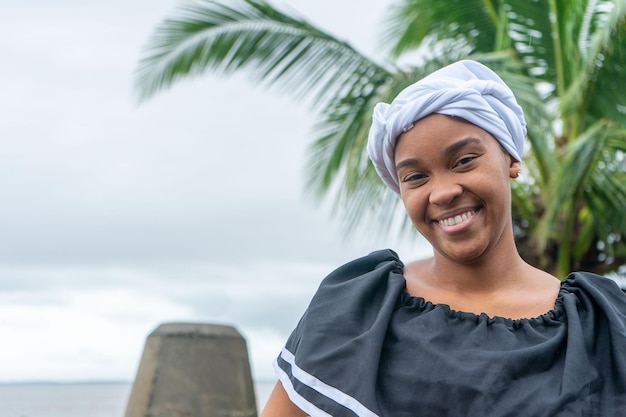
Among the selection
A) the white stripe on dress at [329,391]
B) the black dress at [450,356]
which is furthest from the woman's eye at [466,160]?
the white stripe on dress at [329,391]

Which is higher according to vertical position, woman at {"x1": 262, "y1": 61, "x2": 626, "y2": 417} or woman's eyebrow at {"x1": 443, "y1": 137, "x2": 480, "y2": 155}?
woman's eyebrow at {"x1": 443, "y1": 137, "x2": 480, "y2": 155}

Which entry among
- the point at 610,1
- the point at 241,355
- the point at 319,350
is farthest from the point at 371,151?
the point at 610,1

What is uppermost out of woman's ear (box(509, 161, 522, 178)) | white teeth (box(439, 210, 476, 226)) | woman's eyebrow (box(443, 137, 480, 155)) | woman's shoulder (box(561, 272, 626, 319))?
woman's eyebrow (box(443, 137, 480, 155))

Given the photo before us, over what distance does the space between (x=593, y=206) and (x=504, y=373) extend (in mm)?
6201

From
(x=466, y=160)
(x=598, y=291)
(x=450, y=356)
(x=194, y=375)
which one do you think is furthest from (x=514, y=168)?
(x=194, y=375)

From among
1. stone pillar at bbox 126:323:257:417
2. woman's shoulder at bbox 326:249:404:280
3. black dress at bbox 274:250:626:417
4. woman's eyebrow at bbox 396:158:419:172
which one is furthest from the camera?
stone pillar at bbox 126:323:257:417

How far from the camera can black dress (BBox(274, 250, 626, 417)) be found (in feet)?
5.82

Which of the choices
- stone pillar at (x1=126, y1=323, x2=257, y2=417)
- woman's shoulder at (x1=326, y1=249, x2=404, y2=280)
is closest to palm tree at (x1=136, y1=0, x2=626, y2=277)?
stone pillar at (x1=126, y1=323, x2=257, y2=417)

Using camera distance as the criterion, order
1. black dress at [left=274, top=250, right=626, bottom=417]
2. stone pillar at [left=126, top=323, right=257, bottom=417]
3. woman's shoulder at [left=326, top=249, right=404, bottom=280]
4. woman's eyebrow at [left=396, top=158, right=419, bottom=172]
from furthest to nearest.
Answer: stone pillar at [left=126, top=323, right=257, bottom=417]
woman's shoulder at [left=326, top=249, right=404, bottom=280]
woman's eyebrow at [left=396, top=158, right=419, bottom=172]
black dress at [left=274, top=250, right=626, bottom=417]

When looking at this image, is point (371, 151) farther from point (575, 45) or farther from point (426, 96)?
point (575, 45)

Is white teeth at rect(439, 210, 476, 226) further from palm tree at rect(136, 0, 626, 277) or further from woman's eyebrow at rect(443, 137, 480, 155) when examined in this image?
palm tree at rect(136, 0, 626, 277)

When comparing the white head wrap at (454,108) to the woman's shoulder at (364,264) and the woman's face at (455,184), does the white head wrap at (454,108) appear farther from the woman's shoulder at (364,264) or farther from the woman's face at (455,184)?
the woman's shoulder at (364,264)

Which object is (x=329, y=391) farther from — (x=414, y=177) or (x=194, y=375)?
(x=194, y=375)

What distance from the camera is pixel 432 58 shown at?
7488mm
